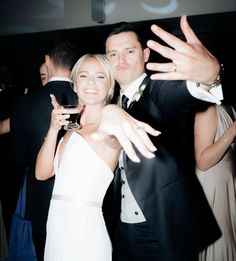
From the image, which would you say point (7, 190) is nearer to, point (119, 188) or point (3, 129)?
point (3, 129)

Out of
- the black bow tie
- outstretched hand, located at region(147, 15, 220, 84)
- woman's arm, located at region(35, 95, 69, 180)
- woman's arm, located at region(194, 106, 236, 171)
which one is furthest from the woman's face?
outstretched hand, located at region(147, 15, 220, 84)

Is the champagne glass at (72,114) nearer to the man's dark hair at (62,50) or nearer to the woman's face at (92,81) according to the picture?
the woman's face at (92,81)

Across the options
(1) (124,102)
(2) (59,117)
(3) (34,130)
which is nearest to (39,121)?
(3) (34,130)

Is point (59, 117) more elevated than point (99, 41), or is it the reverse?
point (99, 41)

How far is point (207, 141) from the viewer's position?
198 centimetres

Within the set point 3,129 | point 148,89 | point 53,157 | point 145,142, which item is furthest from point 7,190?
point 145,142

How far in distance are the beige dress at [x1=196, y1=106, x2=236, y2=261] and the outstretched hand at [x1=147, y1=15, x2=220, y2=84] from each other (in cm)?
106

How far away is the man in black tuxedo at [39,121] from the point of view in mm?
2178

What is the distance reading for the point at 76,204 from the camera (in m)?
1.49

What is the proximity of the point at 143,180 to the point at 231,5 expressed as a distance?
4.59 m

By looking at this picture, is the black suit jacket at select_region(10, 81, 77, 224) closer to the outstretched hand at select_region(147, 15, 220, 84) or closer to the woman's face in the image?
the woman's face

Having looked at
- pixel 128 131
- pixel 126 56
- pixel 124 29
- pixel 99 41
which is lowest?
pixel 128 131

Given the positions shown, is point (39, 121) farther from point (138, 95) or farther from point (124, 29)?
point (124, 29)

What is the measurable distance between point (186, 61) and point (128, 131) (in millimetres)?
352
